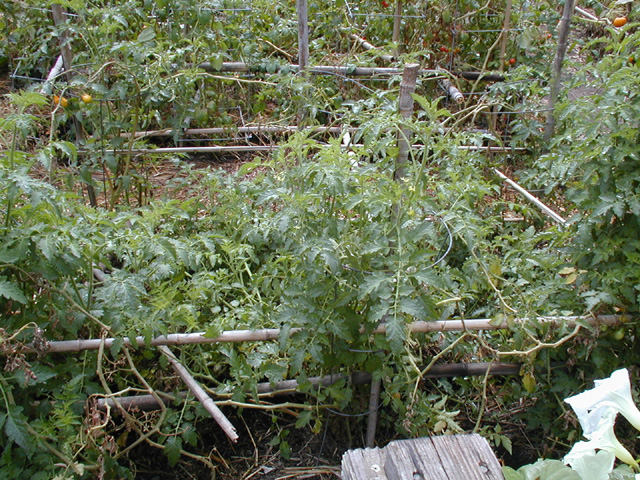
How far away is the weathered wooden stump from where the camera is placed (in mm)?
1189

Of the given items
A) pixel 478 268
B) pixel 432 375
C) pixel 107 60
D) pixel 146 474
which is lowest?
pixel 146 474

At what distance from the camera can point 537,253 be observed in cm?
262

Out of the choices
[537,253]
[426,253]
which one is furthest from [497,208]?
[426,253]

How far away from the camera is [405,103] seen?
206cm

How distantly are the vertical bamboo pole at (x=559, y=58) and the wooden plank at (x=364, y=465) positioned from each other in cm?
286

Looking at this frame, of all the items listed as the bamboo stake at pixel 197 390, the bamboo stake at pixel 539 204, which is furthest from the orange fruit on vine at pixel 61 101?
the bamboo stake at pixel 539 204

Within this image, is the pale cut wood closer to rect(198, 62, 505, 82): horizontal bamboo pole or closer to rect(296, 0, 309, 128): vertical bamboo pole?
rect(296, 0, 309, 128): vertical bamboo pole

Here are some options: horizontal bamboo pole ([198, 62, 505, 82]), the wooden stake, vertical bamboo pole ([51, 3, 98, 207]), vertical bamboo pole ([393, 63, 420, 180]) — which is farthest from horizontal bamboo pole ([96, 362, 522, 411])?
horizontal bamboo pole ([198, 62, 505, 82])

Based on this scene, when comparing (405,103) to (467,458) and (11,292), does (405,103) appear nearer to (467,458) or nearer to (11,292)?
(467,458)

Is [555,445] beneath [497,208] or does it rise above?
beneath

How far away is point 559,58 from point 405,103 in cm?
199

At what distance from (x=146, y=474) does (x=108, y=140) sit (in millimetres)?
2030

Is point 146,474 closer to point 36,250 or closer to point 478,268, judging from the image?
point 36,250

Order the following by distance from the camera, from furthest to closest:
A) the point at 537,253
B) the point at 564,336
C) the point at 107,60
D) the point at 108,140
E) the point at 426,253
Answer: the point at 108,140, the point at 107,60, the point at 537,253, the point at 564,336, the point at 426,253
